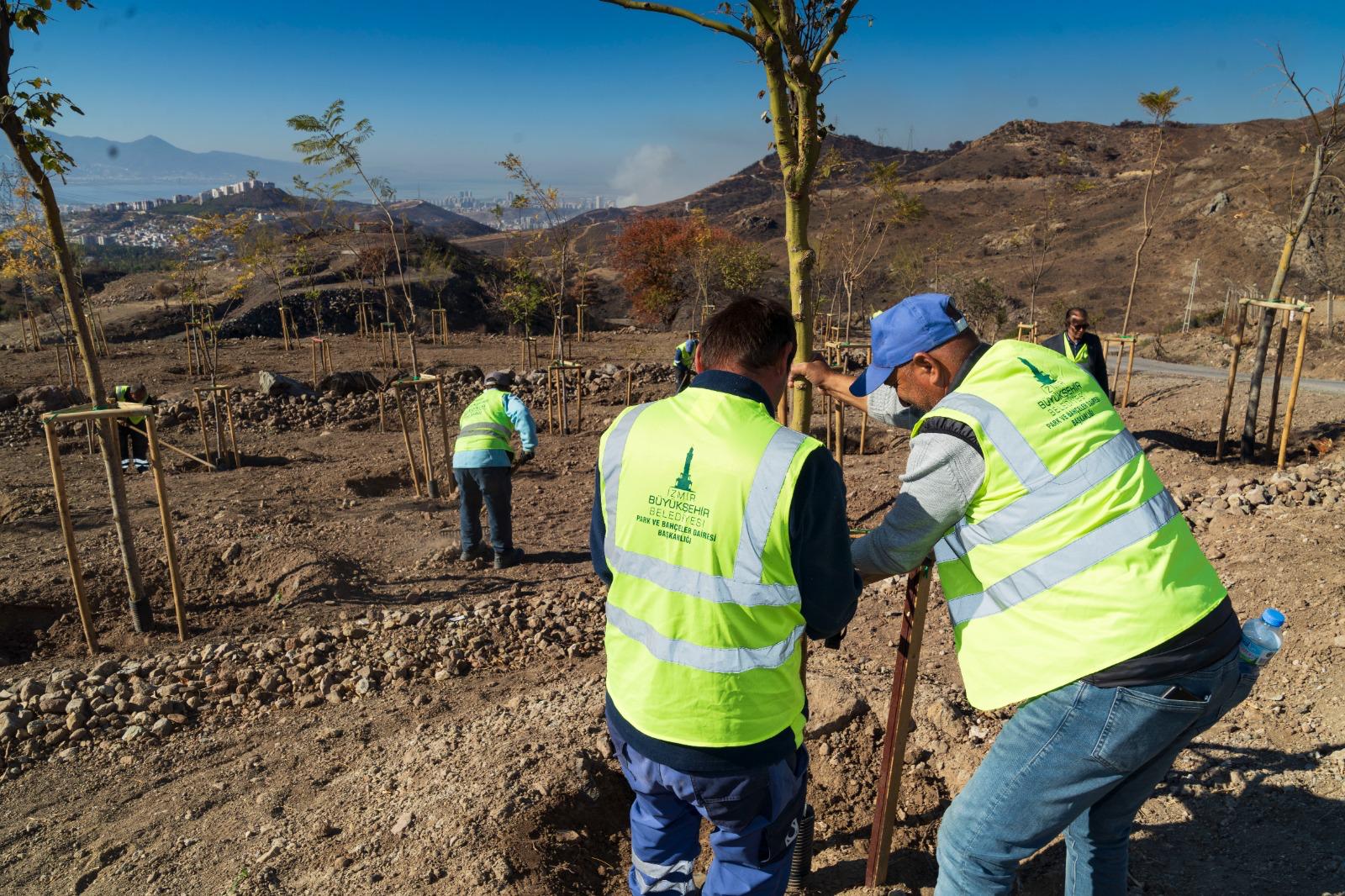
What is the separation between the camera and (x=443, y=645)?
4.89 m

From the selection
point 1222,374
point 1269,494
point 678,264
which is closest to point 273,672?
point 1269,494

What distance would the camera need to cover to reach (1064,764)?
1.75m

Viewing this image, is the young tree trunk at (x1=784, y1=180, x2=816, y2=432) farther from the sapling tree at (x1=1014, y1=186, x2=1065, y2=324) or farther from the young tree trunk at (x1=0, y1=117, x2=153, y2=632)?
the sapling tree at (x1=1014, y1=186, x2=1065, y2=324)

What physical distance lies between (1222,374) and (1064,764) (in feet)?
61.9

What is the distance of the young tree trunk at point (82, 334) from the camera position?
15.3 feet

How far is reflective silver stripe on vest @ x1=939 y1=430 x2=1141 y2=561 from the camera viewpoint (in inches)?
68.5

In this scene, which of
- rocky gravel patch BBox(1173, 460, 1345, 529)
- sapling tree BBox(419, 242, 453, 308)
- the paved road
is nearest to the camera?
rocky gravel patch BBox(1173, 460, 1345, 529)

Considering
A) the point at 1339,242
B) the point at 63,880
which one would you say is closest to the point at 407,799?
the point at 63,880

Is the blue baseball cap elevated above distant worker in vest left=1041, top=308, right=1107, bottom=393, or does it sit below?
above

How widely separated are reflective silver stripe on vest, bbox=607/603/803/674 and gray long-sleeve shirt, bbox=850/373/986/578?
30 cm

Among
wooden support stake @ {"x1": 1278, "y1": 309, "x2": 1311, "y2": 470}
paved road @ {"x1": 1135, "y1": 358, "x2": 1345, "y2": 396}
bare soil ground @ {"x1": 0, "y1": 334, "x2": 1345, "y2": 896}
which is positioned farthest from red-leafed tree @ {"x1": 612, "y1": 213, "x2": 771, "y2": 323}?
bare soil ground @ {"x1": 0, "y1": 334, "x2": 1345, "y2": 896}

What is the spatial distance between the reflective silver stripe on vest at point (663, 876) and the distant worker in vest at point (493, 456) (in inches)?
191

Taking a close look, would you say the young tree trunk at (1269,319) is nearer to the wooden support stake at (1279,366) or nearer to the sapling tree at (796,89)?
the wooden support stake at (1279,366)

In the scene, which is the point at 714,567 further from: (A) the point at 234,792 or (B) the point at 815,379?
(A) the point at 234,792
